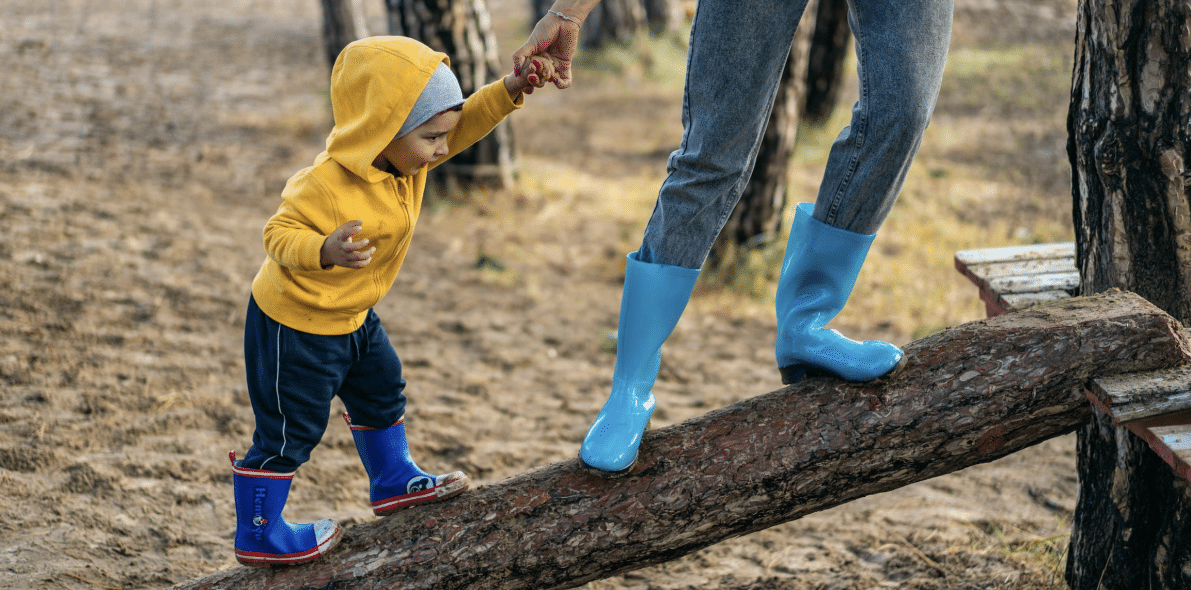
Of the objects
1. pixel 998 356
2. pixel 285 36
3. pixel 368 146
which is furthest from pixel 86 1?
pixel 998 356

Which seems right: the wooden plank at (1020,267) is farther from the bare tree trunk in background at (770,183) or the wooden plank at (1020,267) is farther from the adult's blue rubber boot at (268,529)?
the bare tree trunk in background at (770,183)

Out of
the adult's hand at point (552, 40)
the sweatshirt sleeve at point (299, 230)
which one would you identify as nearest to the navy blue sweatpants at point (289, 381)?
the sweatshirt sleeve at point (299, 230)

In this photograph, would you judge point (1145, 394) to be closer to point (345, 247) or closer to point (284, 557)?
point (345, 247)

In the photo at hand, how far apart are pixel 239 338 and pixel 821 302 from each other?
9.21 feet

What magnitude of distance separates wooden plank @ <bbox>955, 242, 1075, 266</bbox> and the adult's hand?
1405mm

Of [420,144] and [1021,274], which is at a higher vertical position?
[420,144]

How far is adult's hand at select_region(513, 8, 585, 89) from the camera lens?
6.57ft

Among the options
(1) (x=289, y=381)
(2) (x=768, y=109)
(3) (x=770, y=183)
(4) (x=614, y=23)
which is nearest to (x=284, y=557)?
(1) (x=289, y=381)

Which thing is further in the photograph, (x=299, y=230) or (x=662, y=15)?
(x=662, y=15)

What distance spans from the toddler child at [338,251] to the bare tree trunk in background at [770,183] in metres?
3.20

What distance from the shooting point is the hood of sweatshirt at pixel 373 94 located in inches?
75.2

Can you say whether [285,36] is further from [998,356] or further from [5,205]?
[998,356]

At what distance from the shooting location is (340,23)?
268 inches

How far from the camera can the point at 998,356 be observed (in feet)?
6.96
